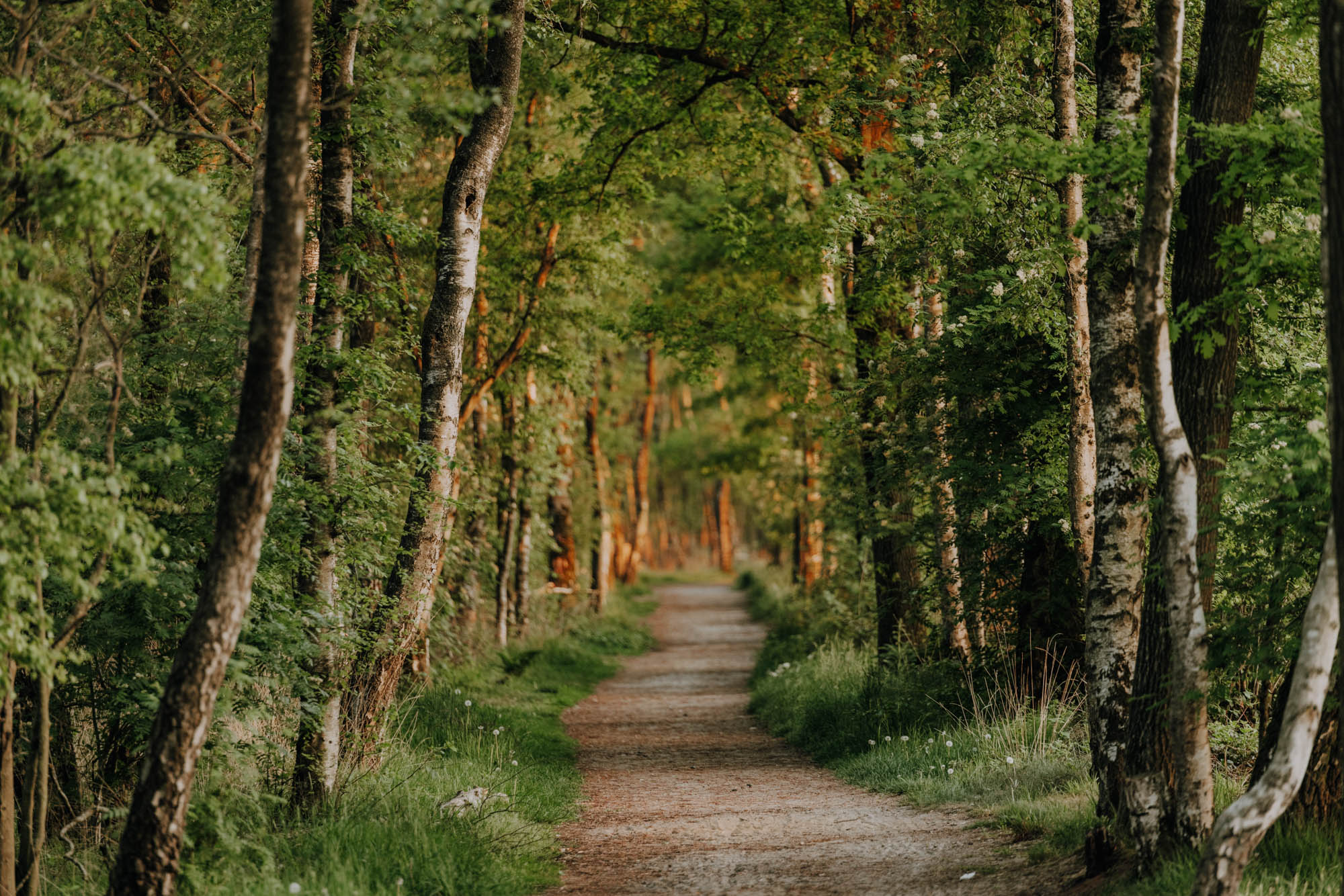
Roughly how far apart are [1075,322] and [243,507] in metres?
6.90

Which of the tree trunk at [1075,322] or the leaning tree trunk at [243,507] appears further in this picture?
the tree trunk at [1075,322]

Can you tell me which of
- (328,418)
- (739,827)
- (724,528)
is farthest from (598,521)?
(724,528)

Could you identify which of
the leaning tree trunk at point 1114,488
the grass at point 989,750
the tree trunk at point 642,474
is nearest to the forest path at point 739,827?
the grass at point 989,750

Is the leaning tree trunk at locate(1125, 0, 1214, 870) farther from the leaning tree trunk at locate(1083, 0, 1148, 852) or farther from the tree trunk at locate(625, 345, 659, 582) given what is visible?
the tree trunk at locate(625, 345, 659, 582)

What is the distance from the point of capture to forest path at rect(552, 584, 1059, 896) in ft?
22.0

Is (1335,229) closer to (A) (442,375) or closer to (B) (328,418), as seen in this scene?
(B) (328,418)

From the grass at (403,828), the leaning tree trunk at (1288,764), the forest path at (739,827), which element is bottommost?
the forest path at (739,827)

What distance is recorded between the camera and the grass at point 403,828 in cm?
594

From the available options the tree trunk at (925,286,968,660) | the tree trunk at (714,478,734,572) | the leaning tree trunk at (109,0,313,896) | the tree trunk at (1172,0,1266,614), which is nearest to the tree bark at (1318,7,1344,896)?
the tree trunk at (1172,0,1266,614)

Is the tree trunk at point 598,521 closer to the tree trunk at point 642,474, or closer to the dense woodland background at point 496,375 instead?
the tree trunk at point 642,474

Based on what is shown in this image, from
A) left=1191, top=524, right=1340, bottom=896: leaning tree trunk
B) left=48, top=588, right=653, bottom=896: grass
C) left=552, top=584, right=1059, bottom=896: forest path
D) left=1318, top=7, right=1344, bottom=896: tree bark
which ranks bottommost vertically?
left=552, top=584, right=1059, bottom=896: forest path

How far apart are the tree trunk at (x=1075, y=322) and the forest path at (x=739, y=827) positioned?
8.94 feet

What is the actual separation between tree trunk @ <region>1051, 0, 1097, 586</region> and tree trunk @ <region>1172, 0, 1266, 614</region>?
2.19 meters

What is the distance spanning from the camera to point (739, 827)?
825 centimetres
